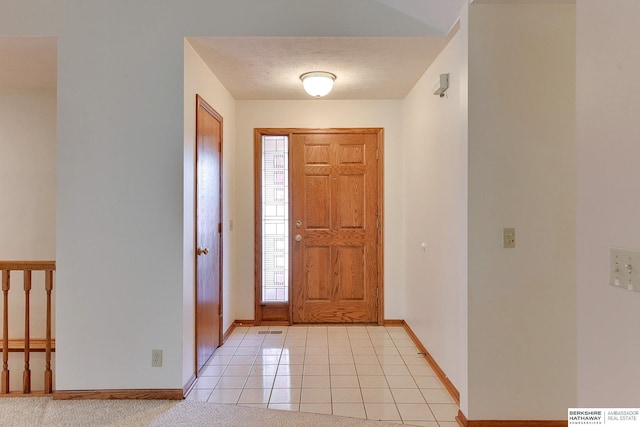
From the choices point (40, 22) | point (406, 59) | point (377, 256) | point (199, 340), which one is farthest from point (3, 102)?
point (377, 256)

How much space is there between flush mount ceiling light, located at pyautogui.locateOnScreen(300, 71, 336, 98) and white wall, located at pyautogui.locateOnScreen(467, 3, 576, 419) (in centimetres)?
128

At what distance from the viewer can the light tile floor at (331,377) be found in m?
2.38

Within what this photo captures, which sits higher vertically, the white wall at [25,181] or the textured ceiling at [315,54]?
the textured ceiling at [315,54]

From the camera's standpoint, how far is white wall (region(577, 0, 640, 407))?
1.10 meters

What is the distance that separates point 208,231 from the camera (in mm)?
3068

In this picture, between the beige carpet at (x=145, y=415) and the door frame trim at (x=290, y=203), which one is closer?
the beige carpet at (x=145, y=415)

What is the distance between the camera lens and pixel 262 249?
4.09 metres

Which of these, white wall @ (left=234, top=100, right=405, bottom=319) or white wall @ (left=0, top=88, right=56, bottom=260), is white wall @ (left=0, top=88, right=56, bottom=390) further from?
white wall @ (left=234, top=100, right=405, bottom=319)

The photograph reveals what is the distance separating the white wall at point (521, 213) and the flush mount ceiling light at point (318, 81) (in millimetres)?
1276

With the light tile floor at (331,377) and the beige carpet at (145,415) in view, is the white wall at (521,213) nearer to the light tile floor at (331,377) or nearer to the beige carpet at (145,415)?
the light tile floor at (331,377)

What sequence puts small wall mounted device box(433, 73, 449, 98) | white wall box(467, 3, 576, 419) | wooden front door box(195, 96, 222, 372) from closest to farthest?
1. white wall box(467, 3, 576, 419)
2. small wall mounted device box(433, 73, 449, 98)
3. wooden front door box(195, 96, 222, 372)

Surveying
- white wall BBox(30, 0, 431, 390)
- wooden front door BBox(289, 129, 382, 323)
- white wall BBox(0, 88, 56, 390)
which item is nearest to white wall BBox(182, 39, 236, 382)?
white wall BBox(30, 0, 431, 390)

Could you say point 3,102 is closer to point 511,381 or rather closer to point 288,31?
point 288,31

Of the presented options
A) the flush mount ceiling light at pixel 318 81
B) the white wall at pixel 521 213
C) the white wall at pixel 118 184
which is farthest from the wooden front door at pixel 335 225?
the white wall at pixel 521 213
